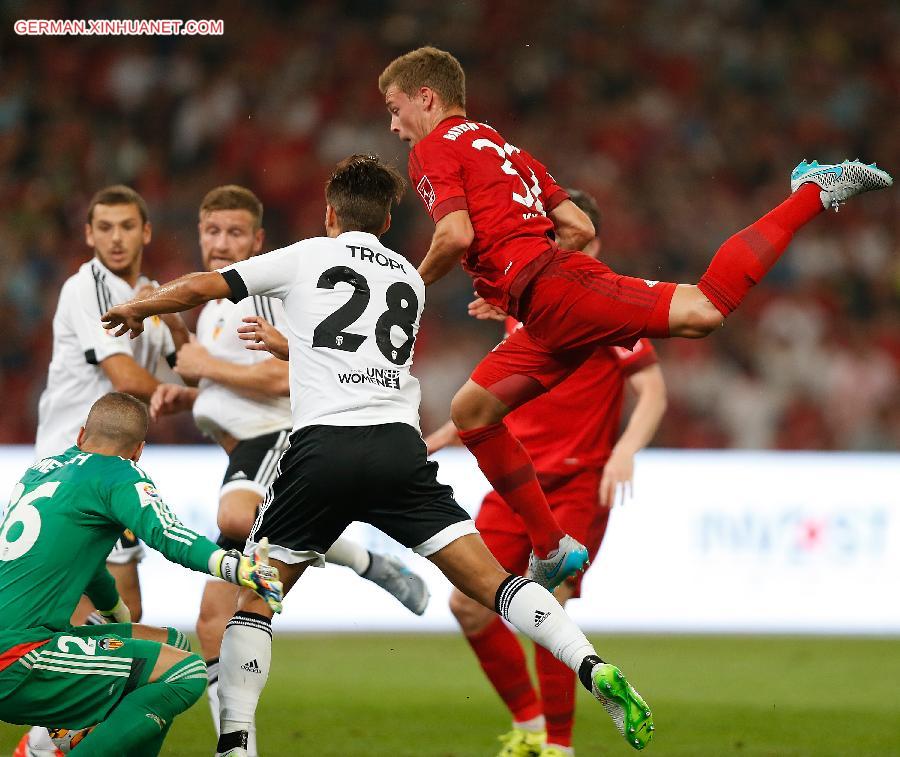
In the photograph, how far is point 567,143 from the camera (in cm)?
1478

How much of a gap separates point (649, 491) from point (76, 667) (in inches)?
272

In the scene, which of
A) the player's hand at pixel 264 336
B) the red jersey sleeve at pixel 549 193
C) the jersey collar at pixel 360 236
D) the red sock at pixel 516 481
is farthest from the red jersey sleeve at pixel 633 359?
the player's hand at pixel 264 336

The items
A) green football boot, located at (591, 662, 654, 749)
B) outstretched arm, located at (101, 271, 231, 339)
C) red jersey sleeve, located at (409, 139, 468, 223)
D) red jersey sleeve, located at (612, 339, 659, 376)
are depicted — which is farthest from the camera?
red jersey sleeve, located at (612, 339, 659, 376)

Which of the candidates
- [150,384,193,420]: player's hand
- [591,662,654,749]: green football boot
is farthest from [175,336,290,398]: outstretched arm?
[591,662,654,749]: green football boot

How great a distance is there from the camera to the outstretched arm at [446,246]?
16.5ft

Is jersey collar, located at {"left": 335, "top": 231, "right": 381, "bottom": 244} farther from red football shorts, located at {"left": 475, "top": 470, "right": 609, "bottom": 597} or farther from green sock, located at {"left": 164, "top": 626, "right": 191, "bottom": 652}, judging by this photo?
red football shorts, located at {"left": 475, "top": 470, "right": 609, "bottom": 597}

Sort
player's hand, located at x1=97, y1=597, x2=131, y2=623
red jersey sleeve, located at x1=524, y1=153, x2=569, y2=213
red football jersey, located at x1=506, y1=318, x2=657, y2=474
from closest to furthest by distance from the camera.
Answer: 1. player's hand, located at x1=97, y1=597, x2=131, y2=623
2. red jersey sleeve, located at x1=524, y1=153, x2=569, y2=213
3. red football jersey, located at x1=506, y1=318, x2=657, y2=474

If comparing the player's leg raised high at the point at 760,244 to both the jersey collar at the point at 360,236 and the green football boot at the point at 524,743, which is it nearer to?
the jersey collar at the point at 360,236

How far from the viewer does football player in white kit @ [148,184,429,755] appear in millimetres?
5938

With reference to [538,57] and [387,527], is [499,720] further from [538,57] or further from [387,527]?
[538,57]

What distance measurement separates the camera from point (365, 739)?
6.23 meters

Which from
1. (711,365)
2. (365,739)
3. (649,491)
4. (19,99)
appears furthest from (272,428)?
(19,99)

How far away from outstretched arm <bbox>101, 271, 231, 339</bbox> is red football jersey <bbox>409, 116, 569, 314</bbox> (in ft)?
3.42

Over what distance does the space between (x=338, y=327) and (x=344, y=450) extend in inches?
17.4
